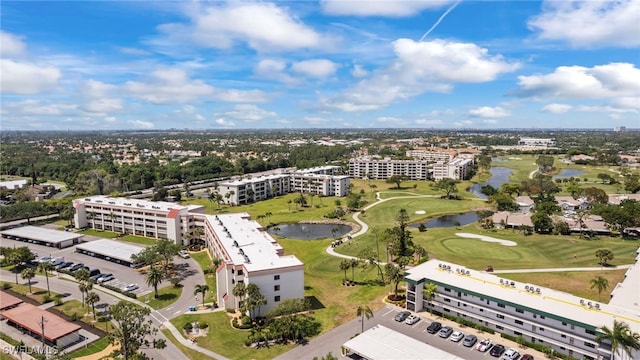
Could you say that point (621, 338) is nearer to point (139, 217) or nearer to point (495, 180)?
point (139, 217)

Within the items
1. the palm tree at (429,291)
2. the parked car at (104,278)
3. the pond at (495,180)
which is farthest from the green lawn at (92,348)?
the pond at (495,180)

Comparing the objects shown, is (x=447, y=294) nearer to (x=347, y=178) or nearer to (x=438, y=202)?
(x=438, y=202)

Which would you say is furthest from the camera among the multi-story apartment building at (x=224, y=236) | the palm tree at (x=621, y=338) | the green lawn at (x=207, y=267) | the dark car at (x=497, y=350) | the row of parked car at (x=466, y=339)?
the green lawn at (x=207, y=267)

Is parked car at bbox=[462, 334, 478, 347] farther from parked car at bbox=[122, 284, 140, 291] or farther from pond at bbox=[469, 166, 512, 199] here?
pond at bbox=[469, 166, 512, 199]

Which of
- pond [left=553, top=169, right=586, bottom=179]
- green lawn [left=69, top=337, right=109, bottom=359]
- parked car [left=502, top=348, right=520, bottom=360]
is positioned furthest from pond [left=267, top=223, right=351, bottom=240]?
pond [left=553, top=169, right=586, bottom=179]

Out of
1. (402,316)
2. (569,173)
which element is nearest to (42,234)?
(402,316)

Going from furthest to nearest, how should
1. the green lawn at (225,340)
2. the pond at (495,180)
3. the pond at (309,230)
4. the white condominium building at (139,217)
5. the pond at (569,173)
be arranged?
the pond at (569,173), the pond at (495,180), the pond at (309,230), the white condominium building at (139,217), the green lawn at (225,340)

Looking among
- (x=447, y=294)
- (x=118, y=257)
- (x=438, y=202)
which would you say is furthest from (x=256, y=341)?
(x=438, y=202)

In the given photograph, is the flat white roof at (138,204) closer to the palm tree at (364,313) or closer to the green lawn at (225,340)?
the green lawn at (225,340)
